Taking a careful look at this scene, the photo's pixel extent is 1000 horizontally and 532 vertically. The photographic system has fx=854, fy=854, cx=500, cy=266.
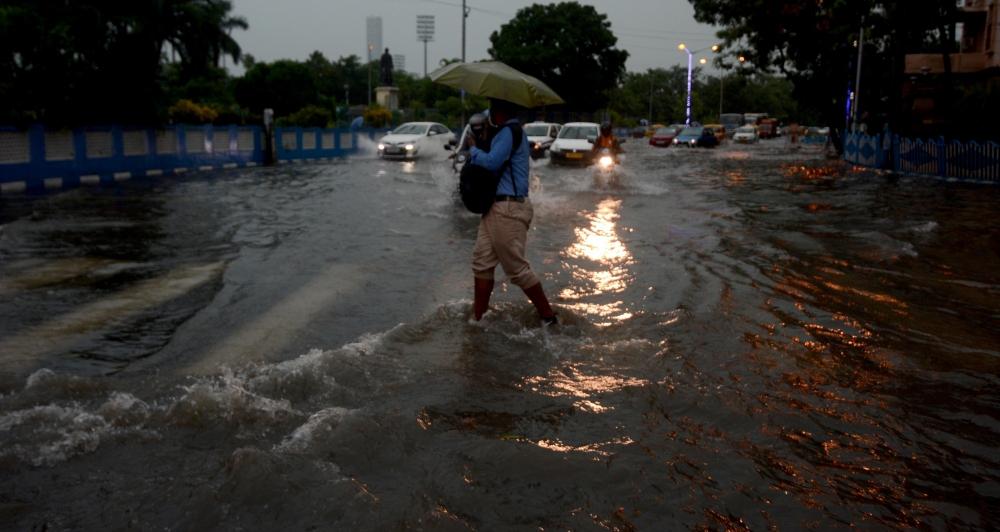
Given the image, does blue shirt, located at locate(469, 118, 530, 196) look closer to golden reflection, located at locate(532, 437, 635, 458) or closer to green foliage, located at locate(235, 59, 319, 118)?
golden reflection, located at locate(532, 437, 635, 458)

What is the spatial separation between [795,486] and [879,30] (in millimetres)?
32658

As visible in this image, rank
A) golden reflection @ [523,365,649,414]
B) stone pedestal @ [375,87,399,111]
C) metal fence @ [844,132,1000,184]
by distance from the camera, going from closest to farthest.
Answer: golden reflection @ [523,365,649,414], metal fence @ [844,132,1000,184], stone pedestal @ [375,87,399,111]

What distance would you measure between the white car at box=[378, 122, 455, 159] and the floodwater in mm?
20322

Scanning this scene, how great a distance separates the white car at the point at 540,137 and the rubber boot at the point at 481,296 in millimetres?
23039

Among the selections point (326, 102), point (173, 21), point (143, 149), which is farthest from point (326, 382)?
point (326, 102)

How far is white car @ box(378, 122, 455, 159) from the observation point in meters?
30.7

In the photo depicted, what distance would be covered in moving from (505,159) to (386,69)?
49.7 metres

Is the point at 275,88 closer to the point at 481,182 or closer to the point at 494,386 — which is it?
the point at 481,182

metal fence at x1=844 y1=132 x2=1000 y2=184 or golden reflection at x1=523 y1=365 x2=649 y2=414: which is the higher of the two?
metal fence at x1=844 y1=132 x2=1000 y2=184

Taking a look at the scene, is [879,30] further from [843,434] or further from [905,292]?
[843,434]

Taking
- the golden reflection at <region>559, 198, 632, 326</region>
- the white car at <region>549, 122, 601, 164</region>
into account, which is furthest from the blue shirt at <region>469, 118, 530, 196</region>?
the white car at <region>549, 122, 601, 164</region>

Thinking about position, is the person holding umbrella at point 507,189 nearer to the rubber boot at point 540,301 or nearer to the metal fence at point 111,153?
the rubber boot at point 540,301

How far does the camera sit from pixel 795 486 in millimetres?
3658

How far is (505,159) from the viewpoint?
566 cm
